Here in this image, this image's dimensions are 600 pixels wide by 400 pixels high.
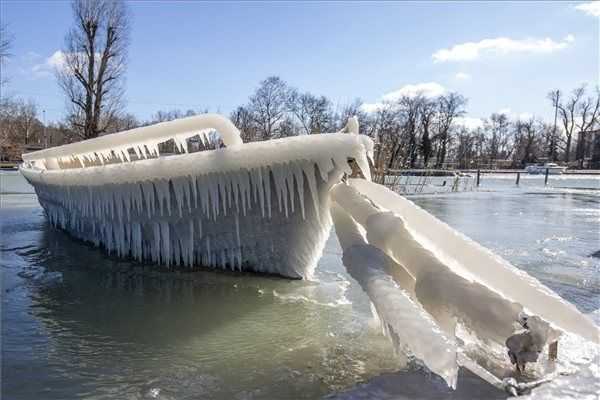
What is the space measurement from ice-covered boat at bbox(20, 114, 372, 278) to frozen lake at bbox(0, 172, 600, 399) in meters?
0.31

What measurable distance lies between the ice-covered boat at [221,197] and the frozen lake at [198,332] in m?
0.31

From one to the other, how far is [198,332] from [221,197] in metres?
1.79

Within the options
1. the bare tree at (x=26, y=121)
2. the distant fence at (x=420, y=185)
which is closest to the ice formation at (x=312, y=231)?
the distant fence at (x=420, y=185)

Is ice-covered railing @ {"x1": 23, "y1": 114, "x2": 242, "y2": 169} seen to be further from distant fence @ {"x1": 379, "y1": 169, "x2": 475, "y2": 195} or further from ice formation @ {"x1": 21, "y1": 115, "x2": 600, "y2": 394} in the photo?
distant fence @ {"x1": 379, "y1": 169, "x2": 475, "y2": 195}

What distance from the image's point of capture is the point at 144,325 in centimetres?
391

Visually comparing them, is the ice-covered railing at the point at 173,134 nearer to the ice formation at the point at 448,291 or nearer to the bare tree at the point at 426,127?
the ice formation at the point at 448,291

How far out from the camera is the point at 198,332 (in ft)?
12.4

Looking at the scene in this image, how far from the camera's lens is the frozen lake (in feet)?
8.98

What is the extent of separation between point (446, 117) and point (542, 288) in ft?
218

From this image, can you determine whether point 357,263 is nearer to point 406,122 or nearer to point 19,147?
point 19,147

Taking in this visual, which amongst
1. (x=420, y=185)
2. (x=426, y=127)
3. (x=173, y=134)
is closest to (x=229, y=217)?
(x=173, y=134)

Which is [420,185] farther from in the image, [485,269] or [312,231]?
[485,269]

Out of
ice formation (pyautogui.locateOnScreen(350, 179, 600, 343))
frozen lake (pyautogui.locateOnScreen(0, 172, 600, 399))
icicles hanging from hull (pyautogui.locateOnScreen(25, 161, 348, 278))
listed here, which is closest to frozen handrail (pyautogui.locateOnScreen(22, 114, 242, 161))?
icicles hanging from hull (pyautogui.locateOnScreen(25, 161, 348, 278))

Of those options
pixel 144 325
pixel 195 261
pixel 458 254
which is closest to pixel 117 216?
pixel 195 261
